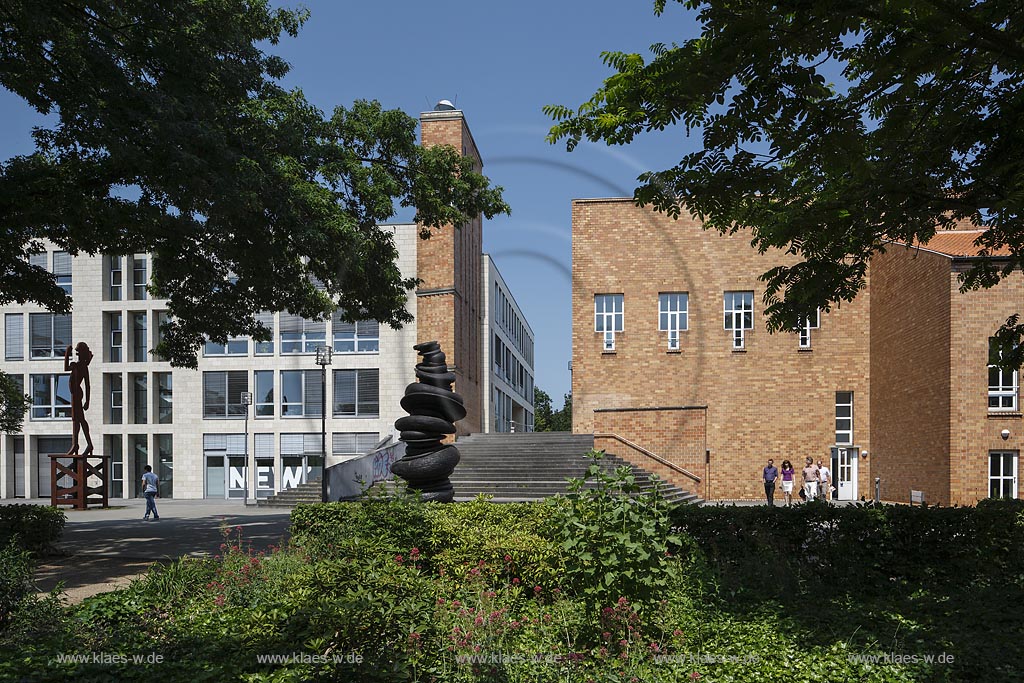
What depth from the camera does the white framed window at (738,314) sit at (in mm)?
29984

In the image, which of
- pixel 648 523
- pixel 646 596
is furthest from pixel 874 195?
pixel 646 596

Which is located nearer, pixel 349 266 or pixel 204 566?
pixel 204 566

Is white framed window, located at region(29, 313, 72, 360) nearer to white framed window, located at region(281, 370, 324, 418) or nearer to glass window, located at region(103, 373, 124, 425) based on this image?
glass window, located at region(103, 373, 124, 425)

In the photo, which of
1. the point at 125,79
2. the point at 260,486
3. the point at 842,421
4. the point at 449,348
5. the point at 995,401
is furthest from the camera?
the point at 260,486

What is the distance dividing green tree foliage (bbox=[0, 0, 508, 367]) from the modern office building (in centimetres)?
1914

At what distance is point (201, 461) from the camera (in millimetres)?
40094

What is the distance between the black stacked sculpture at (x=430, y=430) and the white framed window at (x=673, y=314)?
52.0 ft

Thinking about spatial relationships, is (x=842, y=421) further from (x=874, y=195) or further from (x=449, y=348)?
(x=874, y=195)

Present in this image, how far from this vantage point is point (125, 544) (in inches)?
622

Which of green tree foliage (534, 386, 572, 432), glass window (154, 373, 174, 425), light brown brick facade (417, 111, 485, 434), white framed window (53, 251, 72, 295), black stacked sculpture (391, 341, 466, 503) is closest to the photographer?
black stacked sculpture (391, 341, 466, 503)

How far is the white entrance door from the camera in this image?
29938 mm

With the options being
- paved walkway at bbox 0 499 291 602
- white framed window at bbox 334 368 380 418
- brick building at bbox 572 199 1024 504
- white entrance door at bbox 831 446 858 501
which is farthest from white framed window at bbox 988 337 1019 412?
white framed window at bbox 334 368 380 418

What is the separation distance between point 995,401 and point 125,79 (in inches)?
1011

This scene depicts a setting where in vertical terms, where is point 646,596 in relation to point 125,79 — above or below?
below
